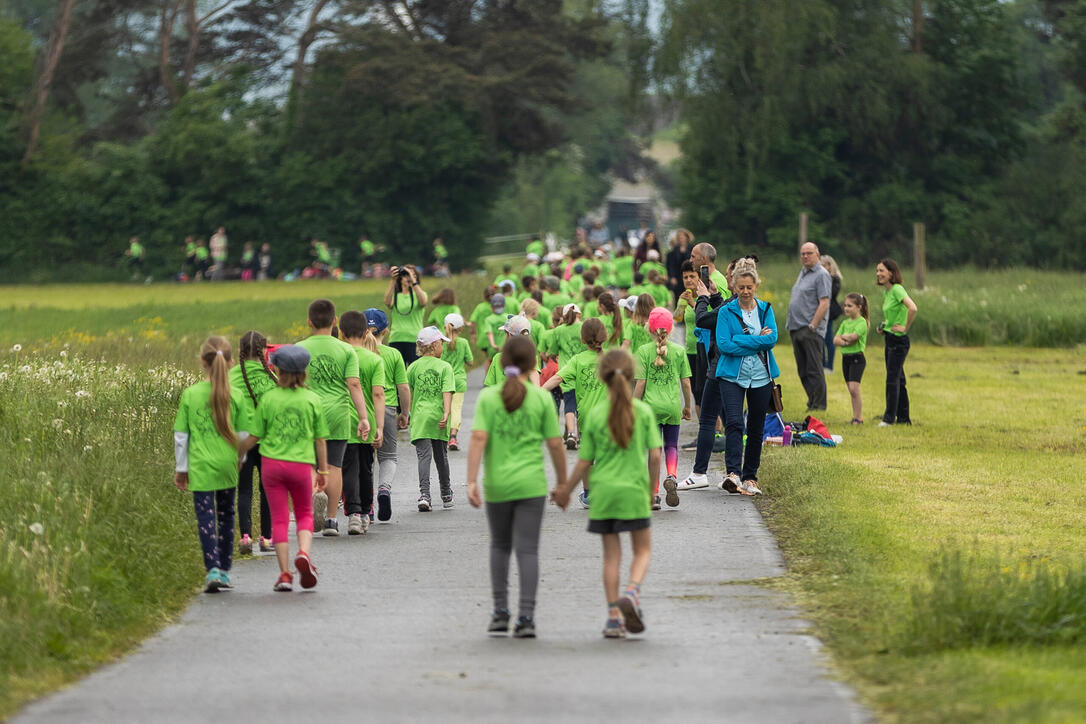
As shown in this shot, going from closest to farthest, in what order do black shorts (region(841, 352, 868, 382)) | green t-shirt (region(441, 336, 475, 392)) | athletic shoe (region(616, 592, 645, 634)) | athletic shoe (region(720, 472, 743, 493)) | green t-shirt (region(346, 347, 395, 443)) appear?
athletic shoe (region(616, 592, 645, 634)) → green t-shirt (region(346, 347, 395, 443)) → athletic shoe (region(720, 472, 743, 493)) → green t-shirt (region(441, 336, 475, 392)) → black shorts (region(841, 352, 868, 382))

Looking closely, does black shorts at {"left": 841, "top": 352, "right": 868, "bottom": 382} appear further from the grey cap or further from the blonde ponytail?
the blonde ponytail

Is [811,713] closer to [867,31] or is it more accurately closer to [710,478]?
[710,478]

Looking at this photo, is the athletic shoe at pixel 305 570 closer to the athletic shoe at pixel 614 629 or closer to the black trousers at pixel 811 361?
the athletic shoe at pixel 614 629

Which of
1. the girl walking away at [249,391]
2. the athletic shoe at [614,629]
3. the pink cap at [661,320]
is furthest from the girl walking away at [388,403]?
the athletic shoe at [614,629]

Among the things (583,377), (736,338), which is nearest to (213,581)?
(583,377)

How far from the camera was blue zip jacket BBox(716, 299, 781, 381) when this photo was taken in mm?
13445

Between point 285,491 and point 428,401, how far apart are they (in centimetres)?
347

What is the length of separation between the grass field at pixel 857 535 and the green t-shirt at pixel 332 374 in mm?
1250

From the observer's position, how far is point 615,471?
890 centimetres

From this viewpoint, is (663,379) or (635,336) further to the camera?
(635,336)

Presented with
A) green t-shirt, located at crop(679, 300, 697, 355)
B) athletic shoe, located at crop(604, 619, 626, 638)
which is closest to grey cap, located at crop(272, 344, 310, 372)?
athletic shoe, located at crop(604, 619, 626, 638)

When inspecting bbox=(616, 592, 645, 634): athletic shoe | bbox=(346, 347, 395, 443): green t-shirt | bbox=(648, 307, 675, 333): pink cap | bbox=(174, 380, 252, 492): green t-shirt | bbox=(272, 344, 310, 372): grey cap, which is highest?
bbox=(648, 307, 675, 333): pink cap

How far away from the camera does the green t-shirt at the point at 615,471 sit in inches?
348

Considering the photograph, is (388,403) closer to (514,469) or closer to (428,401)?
(428,401)
